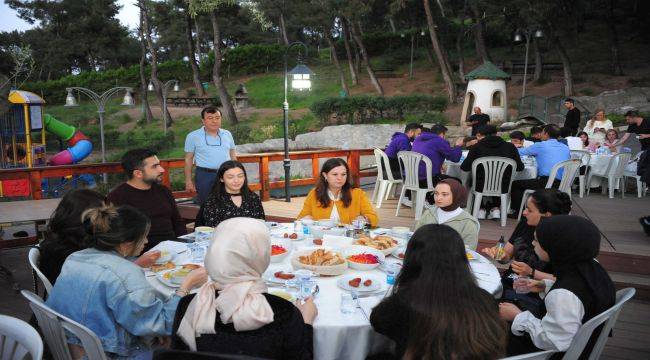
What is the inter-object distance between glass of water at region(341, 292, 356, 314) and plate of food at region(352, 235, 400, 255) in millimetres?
649

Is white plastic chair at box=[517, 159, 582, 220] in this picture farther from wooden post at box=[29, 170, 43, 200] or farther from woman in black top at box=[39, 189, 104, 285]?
wooden post at box=[29, 170, 43, 200]

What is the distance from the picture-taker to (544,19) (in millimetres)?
18844

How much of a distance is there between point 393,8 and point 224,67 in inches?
794

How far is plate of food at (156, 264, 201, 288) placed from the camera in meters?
2.40

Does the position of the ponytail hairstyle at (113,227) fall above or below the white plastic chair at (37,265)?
above

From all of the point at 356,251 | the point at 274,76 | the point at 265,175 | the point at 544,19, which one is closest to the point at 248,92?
the point at 274,76

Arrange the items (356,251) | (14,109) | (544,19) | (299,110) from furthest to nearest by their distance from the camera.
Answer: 1. (299,110)
2. (544,19)
3. (14,109)
4. (356,251)

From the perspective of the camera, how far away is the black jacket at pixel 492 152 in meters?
5.89

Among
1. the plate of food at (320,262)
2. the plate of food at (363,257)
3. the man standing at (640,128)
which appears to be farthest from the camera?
the man standing at (640,128)

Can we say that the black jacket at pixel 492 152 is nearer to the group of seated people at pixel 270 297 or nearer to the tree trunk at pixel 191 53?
the group of seated people at pixel 270 297

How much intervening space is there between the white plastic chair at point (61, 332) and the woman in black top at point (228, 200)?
1.80 metres

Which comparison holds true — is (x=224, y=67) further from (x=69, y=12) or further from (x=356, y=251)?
(x=356, y=251)

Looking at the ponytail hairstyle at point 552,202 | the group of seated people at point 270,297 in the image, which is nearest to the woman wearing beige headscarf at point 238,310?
the group of seated people at point 270,297

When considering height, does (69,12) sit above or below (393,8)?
above
